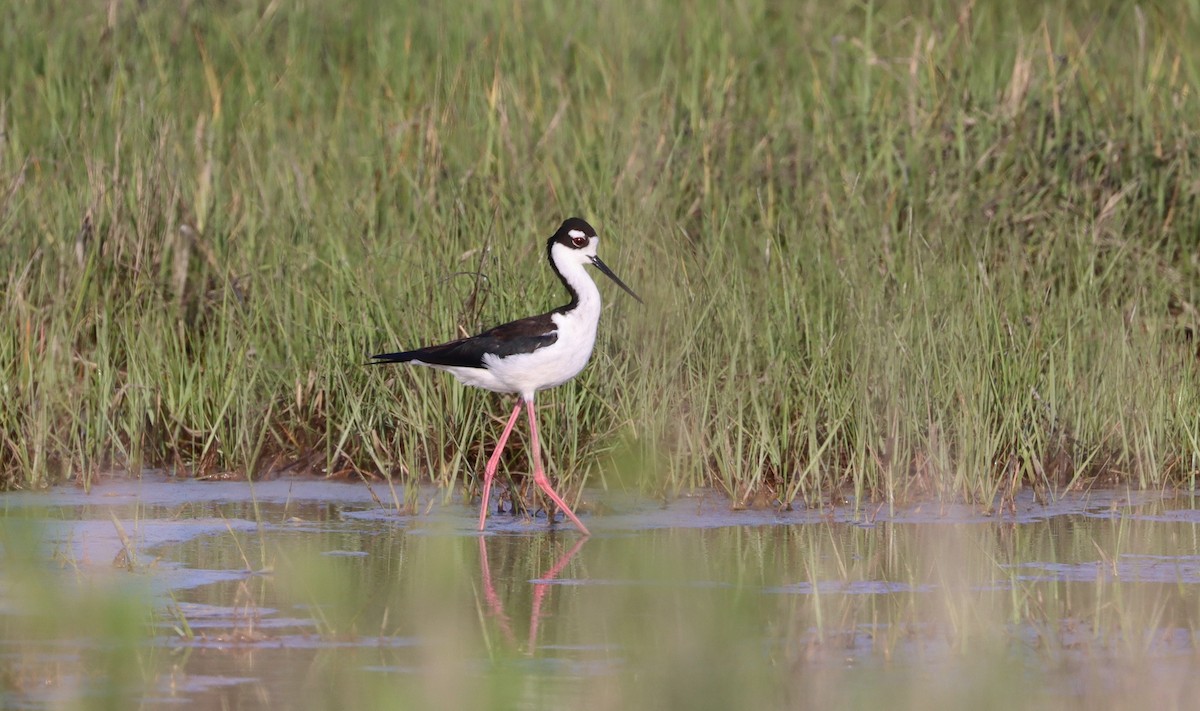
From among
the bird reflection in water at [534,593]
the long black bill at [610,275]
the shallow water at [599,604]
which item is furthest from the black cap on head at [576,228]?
the bird reflection in water at [534,593]

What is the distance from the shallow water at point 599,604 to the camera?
421 cm

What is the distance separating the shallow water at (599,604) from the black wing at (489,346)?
57cm

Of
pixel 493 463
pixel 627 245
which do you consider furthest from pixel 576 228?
pixel 493 463

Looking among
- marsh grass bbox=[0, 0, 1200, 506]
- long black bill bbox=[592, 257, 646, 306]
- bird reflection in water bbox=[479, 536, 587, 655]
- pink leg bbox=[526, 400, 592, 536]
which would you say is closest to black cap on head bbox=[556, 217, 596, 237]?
long black bill bbox=[592, 257, 646, 306]

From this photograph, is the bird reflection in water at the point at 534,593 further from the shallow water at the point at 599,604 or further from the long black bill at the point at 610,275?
the long black bill at the point at 610,275

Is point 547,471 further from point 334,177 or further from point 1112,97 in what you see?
point 1112,97

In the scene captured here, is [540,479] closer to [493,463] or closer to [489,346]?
[493,463]

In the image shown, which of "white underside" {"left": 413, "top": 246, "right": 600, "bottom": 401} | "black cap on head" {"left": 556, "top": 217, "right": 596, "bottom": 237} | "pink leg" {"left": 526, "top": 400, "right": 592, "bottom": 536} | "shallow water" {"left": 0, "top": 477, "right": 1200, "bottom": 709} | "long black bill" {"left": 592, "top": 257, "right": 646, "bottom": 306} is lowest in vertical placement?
"shallow water" {"left": 0, "top": 477, "right": 1200, "bottom": 709}

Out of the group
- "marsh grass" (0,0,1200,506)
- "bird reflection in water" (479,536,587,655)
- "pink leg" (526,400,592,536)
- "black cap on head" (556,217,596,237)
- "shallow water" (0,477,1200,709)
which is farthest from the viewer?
"marsh grass" (0,0,1200,506)

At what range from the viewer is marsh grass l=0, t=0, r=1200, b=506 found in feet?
22.5

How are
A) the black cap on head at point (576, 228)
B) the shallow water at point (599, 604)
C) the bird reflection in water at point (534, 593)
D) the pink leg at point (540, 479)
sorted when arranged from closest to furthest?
the shallow water at point (599, 604) < the bird reflection in water at point (534, 593) < the pink leg at point (540, 479) < the black cap on head at point (576, 228)

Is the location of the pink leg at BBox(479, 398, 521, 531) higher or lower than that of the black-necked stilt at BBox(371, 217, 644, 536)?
lower

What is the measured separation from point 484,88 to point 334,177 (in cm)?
94

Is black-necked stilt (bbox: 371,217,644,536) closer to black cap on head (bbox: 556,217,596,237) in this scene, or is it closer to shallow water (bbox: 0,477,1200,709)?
black cap on head (bbox: 556,217,596,237)
